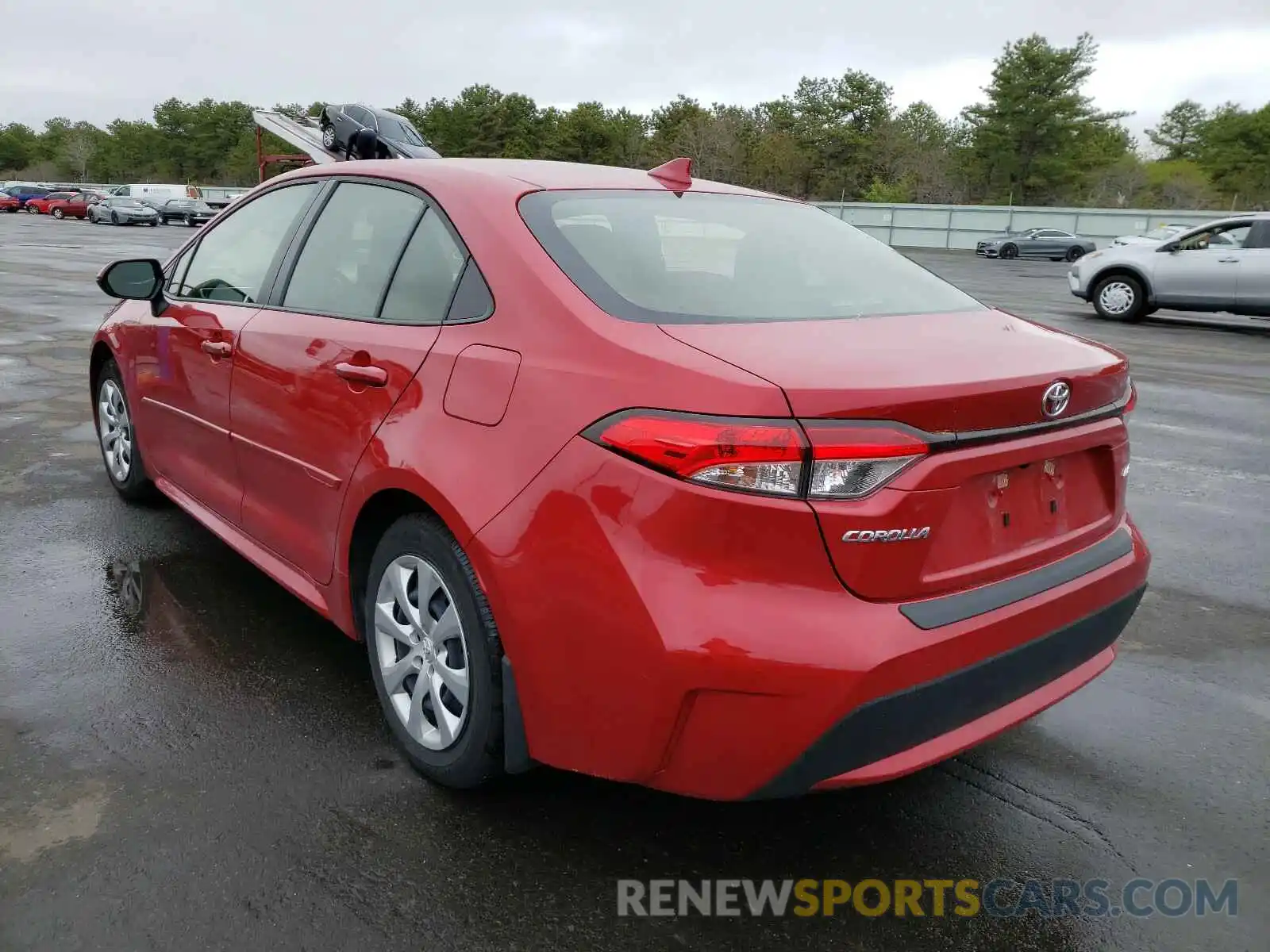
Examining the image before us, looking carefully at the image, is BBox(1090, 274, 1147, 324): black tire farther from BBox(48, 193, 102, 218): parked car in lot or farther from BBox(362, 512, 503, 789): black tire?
BBox(48, 193, 102, 218): parked car in lot

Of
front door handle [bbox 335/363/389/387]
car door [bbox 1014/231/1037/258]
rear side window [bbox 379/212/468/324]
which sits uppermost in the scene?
rear side window [bbox 379/212/468/324]

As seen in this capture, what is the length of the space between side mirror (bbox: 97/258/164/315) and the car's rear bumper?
2.76 m

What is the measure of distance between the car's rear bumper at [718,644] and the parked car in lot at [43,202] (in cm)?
5600

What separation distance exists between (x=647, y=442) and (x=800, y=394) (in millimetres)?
322

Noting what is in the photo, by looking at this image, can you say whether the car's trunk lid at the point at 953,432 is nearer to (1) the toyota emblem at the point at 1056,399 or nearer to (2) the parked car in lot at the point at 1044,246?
(1) the toyota emblem at the point at 1056,399

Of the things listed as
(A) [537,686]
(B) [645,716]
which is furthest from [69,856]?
(B) [645,716]

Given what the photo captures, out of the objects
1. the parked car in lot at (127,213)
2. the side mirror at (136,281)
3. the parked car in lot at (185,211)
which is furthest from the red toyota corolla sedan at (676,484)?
the parked car in lot at (185,211)

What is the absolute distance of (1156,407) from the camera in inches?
334

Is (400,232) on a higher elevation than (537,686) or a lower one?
higher

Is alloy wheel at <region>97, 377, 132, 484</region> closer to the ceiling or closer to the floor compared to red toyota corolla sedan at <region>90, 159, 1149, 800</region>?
closer to the floor

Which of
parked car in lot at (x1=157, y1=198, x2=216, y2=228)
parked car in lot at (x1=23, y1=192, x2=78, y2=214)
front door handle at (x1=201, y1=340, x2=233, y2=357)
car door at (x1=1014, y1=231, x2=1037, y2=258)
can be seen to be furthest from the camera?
parked car in lot at (x1=23, y1=192, x2=78, y2=214)

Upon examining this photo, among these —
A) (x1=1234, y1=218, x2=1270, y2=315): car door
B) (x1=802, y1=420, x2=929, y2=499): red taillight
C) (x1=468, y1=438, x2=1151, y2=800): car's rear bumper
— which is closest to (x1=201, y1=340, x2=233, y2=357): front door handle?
(x1=468, y1=438, x2=1151, y2=800): car's rear bumper

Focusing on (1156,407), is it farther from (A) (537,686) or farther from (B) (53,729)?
(B) (53,729)

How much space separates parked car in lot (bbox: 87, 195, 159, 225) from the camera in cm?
4103
